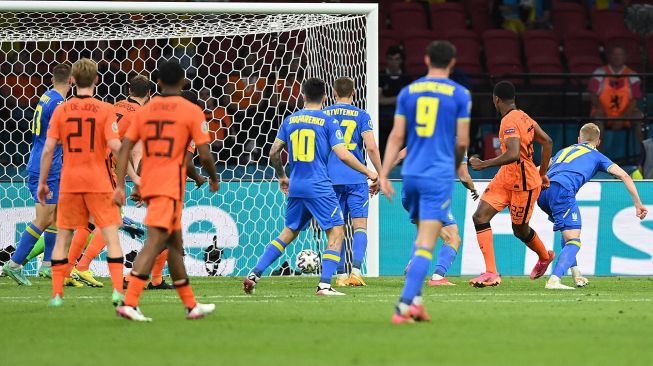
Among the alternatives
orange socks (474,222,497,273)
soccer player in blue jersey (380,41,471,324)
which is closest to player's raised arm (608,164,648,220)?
orange socks (474,222,497,273)

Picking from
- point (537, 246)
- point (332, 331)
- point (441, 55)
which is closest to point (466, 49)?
point (537, 246)

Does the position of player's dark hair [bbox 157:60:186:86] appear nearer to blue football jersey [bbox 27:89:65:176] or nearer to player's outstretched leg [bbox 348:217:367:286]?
blue football jersey [bbox 27:89:65:176]

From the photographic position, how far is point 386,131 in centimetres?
1752

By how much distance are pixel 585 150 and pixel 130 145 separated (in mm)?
5929

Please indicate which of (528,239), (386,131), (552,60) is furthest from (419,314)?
(552,60)

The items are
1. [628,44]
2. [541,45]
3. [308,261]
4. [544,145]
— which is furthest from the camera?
[628,44]

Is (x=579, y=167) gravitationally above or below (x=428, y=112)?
below

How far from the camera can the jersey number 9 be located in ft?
36.9

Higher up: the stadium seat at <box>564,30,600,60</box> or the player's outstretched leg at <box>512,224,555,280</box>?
the stadium seat at <box>564,30,600,60</box>

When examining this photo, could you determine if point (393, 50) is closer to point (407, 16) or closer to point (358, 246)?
point (407, 16)

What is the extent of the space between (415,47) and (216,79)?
5051 mm

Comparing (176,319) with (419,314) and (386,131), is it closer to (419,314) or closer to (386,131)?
(419,314)

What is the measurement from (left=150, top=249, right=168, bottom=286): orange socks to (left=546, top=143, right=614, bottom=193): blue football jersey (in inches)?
164

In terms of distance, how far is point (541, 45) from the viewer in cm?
2045
